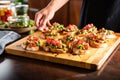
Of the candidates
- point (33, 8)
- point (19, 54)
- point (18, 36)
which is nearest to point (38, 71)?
point (19, 54)

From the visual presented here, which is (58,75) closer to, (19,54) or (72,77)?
(72,77)

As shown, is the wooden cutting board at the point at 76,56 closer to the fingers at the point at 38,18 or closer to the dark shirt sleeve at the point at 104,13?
the fingers at the point at 38,18

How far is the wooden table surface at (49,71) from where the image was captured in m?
1.25

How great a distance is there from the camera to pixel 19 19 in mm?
2129

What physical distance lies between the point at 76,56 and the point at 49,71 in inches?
9.0

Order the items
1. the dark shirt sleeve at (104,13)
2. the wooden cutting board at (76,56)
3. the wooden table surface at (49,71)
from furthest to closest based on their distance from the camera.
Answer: the dark shirt sleeve at (104,13) → the wooden cutting board at (76,56) → the wooden table surface at (49,71)

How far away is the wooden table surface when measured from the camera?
1.25 m

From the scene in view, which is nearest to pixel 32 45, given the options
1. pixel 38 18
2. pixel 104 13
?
pixel 38 18

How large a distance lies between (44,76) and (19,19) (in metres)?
0.98

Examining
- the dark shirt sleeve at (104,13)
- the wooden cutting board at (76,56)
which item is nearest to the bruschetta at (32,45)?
the wooden cutting board at (76,56)

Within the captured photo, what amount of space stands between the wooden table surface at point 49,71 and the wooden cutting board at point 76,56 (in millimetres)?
26

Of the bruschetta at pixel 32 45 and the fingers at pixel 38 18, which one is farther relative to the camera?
the fingers at pixel 38 18

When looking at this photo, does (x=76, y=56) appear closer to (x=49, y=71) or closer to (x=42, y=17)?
(x=49, y=71)

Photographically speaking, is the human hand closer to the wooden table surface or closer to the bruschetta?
the bruschetta
